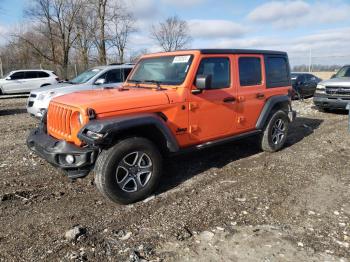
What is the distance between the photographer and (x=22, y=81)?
1877cm

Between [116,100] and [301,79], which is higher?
[116,100]

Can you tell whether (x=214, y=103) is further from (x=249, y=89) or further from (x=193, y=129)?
(x=249, y=89)

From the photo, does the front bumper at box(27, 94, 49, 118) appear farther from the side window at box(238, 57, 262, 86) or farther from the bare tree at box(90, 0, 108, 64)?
the bare tree at box(90, 0, 108, 64)

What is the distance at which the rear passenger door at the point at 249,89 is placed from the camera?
222 inches

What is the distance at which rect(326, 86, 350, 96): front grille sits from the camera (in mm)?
10398

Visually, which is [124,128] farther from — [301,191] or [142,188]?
[301,191]

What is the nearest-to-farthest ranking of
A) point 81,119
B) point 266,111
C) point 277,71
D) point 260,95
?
1. point 81,119
2. point 260,95
3. point 266,111
4. point 277,71

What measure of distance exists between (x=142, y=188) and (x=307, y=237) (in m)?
2.03

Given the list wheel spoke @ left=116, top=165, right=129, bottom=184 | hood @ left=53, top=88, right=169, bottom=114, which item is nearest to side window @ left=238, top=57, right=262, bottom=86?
hood @ left=53, top=88, right=169, bottom=114

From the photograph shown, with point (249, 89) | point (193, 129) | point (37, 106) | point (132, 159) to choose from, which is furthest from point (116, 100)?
point (37, 106)

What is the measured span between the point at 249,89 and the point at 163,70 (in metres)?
1.60

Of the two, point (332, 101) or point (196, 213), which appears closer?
point (196, 213)

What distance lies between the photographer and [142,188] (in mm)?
4371

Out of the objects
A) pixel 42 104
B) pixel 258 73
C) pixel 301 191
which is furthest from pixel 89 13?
pixel 301 191
